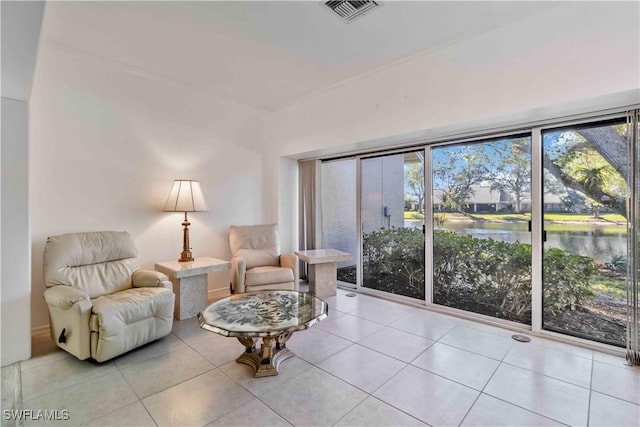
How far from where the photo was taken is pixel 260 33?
2662 millimetres

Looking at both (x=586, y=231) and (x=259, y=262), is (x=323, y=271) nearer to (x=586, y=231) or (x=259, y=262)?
(x=259, y=262)

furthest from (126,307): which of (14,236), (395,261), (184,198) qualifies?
(395,261)

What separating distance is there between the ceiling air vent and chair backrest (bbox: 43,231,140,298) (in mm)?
2966

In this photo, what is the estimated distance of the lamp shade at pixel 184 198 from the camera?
3.44 m

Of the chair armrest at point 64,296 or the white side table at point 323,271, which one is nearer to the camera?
the chair armrest at point 64,296

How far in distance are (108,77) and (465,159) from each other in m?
4.07

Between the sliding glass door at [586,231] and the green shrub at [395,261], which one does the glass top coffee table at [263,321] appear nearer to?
the green shrub at [395,261]

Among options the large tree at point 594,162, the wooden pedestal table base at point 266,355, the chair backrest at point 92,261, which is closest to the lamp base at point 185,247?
the chair backrest at point 92,261

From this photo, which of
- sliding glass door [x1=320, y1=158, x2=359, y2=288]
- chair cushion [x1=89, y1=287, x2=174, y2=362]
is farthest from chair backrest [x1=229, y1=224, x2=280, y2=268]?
chair cushion [x1=89, y1=287, x2=174, y2=362]

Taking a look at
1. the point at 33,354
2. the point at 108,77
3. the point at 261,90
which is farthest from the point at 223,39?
the point at 33,354

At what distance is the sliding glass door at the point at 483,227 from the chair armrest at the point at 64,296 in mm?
3515

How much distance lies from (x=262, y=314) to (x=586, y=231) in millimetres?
2888

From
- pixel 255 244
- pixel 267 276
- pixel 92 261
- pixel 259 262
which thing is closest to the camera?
pixel 92 261

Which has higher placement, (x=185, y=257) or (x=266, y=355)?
(x=185, y=257)
